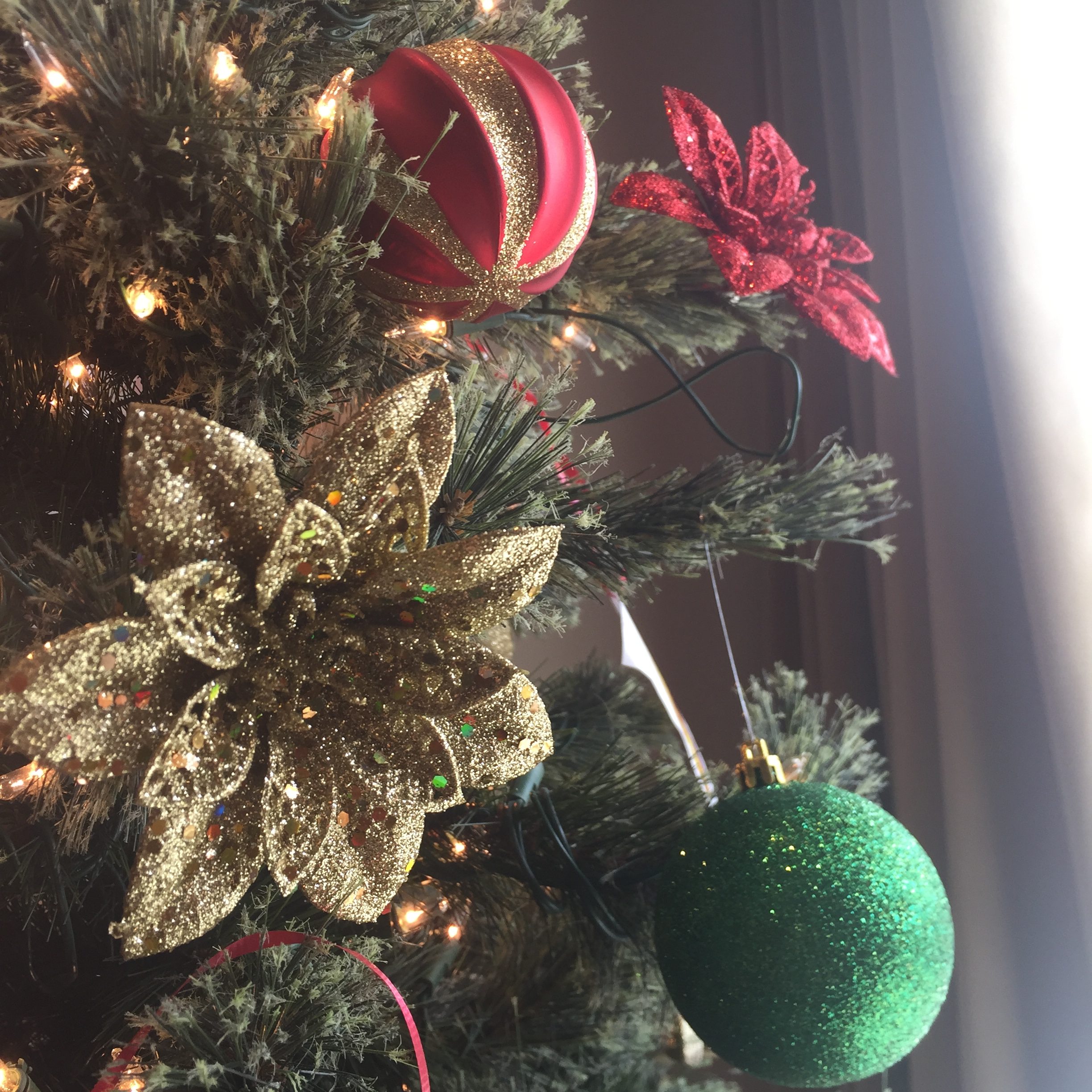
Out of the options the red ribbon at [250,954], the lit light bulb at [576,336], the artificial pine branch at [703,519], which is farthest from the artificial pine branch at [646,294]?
the red ribbon at [250,954]

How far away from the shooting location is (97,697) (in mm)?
215

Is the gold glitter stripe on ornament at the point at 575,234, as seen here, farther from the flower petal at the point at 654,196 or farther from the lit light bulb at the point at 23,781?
the lit light bulb at the point at 23,781

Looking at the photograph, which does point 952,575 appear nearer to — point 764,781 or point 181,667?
point 764,781

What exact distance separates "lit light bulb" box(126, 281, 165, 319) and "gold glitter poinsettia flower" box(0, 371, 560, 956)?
6cm

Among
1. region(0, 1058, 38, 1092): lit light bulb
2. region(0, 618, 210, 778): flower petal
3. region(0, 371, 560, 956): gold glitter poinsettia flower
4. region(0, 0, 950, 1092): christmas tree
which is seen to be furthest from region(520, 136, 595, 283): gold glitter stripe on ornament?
region(0, 1058, 38, 1092): lit light bulb

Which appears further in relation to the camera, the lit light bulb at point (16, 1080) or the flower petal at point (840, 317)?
the flower petal at point (840, 317)

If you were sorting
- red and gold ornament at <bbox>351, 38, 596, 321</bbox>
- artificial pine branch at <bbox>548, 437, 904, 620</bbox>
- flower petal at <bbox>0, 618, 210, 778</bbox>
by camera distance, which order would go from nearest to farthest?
flower petal at <bbox>0, 618, 210, 778</bbox> → red and gold ornament at <bbox>351, 38, 596, 321</bbox> → artificial pine branch at <bbox>548, 437, 904, 620</bbox>

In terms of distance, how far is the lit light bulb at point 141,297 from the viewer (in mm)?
256

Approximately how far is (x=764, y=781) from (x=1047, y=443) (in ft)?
1.35

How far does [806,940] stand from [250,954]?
→ 0.68ft

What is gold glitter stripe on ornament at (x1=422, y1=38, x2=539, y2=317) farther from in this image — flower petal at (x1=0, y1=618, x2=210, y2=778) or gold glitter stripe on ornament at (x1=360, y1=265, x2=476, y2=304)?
flower petal at (x1=0, y1=618, x2=210, y2=778)

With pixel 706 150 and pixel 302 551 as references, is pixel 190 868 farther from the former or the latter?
pixel 706 150

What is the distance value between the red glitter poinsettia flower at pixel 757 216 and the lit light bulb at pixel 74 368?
28 cm

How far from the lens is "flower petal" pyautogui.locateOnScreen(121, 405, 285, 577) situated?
8.6 inches
